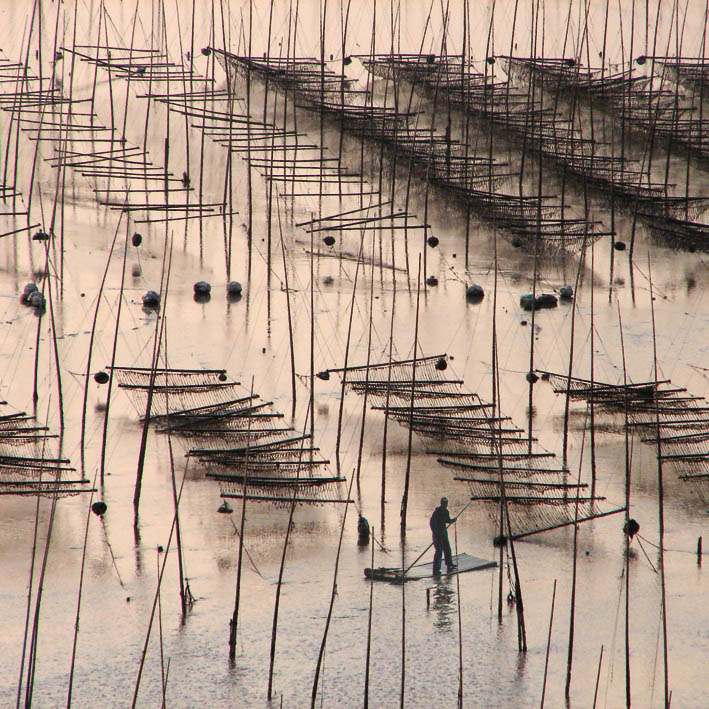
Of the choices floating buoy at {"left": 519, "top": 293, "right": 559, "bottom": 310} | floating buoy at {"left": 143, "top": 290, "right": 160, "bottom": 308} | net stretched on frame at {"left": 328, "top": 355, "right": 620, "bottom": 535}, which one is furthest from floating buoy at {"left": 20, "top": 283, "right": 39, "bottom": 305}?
floating buoy at {"left": 519, "top": 293, "right": 559, "bottom": 310}

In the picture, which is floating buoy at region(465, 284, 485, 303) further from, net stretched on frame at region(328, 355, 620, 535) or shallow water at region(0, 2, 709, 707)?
net stretched on frame at region(328, 355, 620, 535)

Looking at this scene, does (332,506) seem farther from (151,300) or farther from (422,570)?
(151,300)

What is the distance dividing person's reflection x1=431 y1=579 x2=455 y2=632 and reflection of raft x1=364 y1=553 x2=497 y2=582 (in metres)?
0.24

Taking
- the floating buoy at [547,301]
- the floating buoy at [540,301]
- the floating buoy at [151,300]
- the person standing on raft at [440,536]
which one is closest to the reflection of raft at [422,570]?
the person standing on raft at [440,536]

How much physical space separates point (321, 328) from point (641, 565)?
10740 mm

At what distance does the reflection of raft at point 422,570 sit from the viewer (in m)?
17.4

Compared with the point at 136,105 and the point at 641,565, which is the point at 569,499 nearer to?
the point at 641,565

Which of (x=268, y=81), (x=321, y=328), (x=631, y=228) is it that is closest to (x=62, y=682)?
(x=321, y=328)

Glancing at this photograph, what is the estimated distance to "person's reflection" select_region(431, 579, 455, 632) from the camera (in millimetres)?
16203

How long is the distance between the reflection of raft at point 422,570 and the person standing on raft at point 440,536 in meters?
0.12

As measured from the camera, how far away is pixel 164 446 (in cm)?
2233

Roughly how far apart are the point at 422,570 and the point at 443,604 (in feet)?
3.43

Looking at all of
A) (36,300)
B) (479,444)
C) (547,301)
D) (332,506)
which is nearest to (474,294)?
(547,301)

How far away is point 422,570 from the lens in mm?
17734
